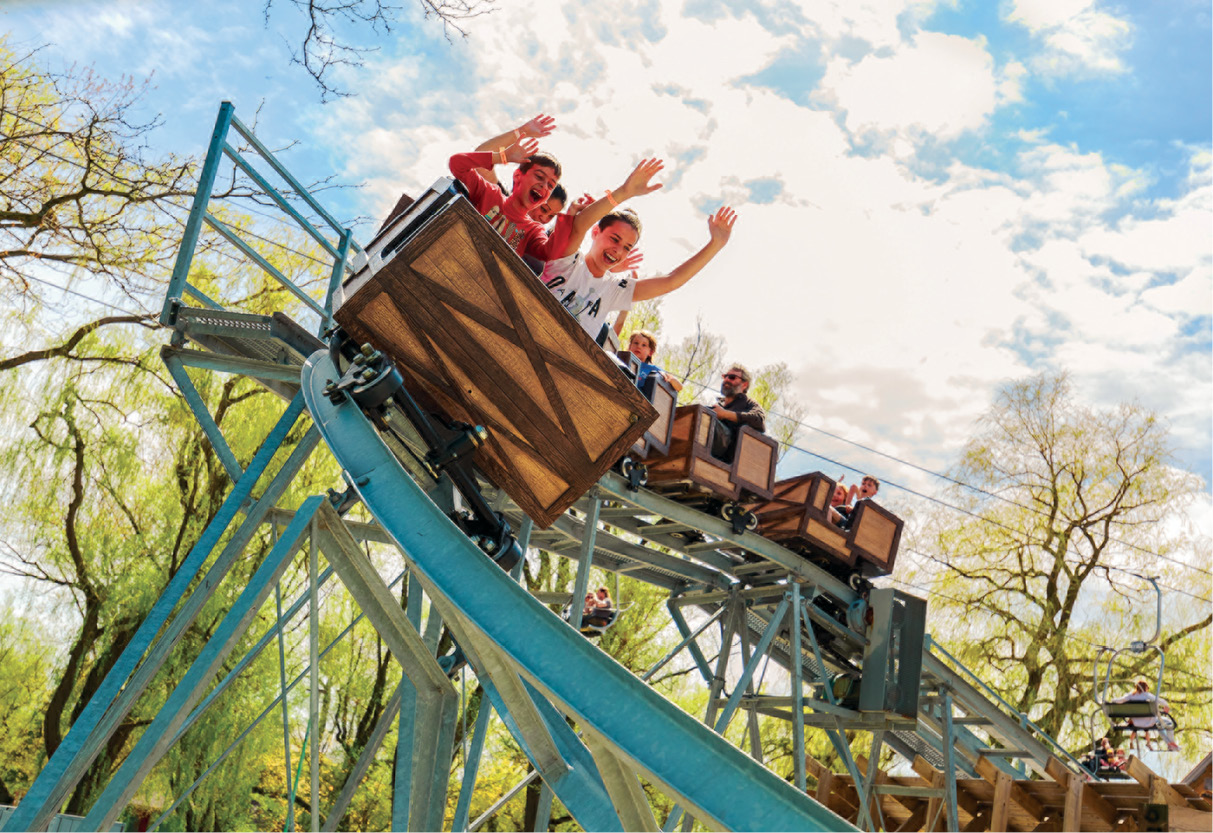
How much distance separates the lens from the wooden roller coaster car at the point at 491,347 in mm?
3539

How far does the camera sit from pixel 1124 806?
8.00 metres

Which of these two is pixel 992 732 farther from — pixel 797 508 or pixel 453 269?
pixel 453 269

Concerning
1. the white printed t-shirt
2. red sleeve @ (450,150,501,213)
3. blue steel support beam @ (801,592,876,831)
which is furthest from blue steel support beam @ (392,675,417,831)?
blue steel support beam @ (801,592,876,831)

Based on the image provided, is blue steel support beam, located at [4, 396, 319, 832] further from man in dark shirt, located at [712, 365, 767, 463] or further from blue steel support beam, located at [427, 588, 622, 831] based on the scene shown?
man in dark shirt, located at [712, 365, 767, 463]

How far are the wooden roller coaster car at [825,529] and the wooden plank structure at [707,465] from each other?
260mm

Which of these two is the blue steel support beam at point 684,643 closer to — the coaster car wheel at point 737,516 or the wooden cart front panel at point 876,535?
the coaster car wheel at point 737,516

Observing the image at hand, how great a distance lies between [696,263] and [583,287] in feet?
2.18

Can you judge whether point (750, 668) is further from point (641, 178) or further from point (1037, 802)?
point (641, 178)

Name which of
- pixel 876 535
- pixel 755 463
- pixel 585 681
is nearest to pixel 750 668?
pixel 755 463

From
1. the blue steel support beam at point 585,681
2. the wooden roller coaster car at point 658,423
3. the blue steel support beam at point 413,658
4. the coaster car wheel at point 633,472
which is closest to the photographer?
the blue steel support beam at point 585,681

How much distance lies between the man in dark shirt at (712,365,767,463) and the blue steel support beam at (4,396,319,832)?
312 centimetres

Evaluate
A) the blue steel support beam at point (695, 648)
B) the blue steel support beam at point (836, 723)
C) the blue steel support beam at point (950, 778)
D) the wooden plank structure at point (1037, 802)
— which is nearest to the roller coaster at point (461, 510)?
the blue steel support beam at point (836, 723)

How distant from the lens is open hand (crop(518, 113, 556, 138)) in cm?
484

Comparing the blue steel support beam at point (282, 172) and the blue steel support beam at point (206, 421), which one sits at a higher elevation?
the blue steel support beam at point (282, 172)
